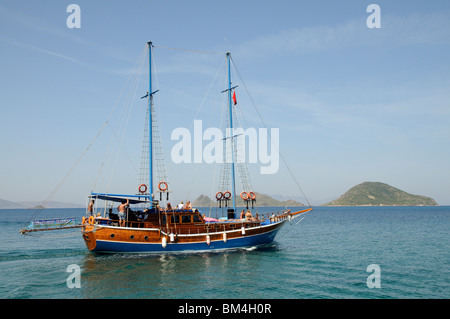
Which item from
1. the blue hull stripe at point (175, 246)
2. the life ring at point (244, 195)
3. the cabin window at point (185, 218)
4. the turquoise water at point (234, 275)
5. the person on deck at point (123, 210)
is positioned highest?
the life ring at point (244, 195)

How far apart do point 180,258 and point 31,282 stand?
467 inches

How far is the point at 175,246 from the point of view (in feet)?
96.8

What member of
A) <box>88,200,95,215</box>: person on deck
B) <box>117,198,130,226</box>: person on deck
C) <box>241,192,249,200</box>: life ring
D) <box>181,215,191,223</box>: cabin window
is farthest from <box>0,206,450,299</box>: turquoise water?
<box>241,192,249,200</box>: life ring

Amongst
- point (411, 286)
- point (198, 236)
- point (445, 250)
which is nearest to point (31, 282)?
point (198, 236)

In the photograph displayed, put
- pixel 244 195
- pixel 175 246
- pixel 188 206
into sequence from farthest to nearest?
pixel 244 195 → pixel 188 206 → pixel 175 246

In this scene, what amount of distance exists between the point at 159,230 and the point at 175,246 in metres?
2.25

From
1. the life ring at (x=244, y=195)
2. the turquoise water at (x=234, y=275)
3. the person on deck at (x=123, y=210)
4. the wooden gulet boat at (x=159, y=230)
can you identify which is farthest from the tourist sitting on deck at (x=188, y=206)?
the life ring at (x=244, y=195)

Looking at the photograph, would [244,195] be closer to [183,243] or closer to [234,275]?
[183,243]

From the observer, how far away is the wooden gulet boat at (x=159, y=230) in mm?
28219

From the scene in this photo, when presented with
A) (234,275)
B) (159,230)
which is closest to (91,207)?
(159,230)

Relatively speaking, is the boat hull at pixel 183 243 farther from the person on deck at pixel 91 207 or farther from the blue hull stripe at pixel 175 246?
the person on deck at pixel 91 207

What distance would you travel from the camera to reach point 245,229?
104 feet
